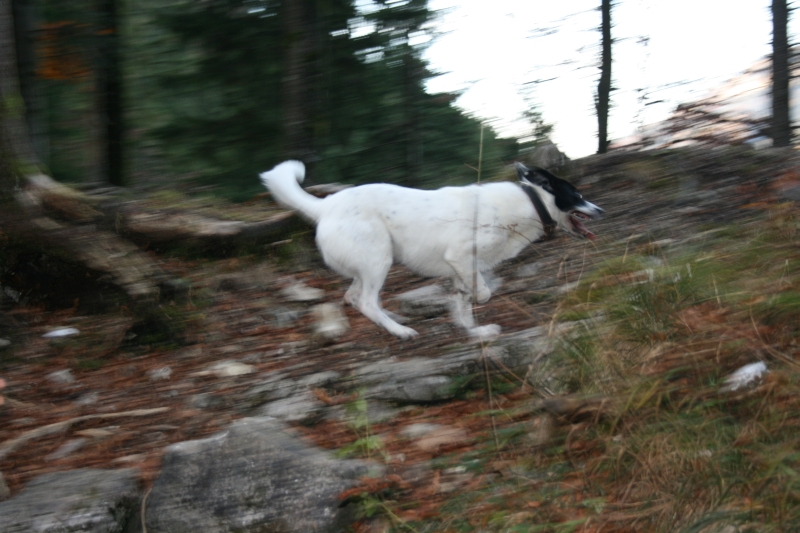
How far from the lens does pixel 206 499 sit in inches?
116

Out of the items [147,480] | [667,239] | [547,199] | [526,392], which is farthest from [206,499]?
[667,239]

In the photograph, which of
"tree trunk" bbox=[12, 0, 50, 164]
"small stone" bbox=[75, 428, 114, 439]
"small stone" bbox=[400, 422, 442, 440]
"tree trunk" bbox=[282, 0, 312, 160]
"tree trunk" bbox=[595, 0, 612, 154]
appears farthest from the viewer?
Answer: "tree trunk" bbox=[595, 0, 612, 154]

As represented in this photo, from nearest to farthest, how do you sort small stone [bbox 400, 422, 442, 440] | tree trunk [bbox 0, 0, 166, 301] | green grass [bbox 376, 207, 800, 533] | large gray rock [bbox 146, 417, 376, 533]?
green grass [bbox 376, 207, 800, 533] → large gray rock [bbox 146, 417, 376, 533] → small stone [bbox 400, 422, 442, 440] → tree trunk [bbox 0, 0, 166, 301]

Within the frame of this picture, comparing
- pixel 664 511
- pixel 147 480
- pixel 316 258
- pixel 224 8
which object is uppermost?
pixel 224 8

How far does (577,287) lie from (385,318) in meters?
1.86

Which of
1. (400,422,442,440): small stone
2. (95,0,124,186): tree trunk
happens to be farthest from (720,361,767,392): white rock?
(95,0,124,186): tree trunk

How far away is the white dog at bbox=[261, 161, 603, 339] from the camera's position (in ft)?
16.9

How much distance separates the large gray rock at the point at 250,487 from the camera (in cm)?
283

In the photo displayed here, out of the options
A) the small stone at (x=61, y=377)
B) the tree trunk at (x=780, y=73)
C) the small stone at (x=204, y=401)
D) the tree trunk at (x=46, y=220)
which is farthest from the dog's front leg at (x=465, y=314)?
the tree trunk at (x=780, y=73)

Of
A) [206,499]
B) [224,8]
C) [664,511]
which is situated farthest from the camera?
[224,8]

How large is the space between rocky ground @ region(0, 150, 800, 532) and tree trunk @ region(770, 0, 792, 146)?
49 centimetres

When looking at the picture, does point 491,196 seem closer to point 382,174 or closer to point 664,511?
point 664,511

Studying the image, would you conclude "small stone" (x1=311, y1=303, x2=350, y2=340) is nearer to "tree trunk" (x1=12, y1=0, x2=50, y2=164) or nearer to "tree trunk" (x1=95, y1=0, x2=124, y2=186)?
"tree trunk" (x1=12, y1=0, x2=50, y2=164)

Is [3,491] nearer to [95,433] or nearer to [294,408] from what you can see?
[95,433]
